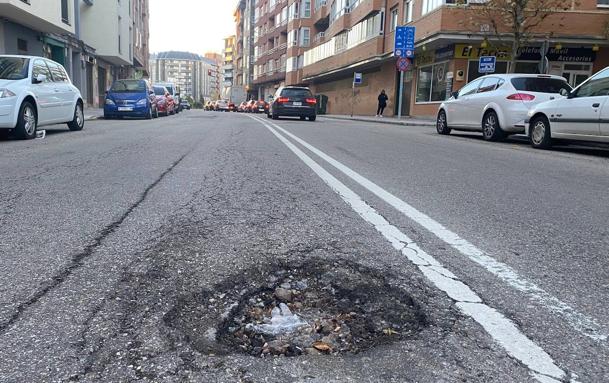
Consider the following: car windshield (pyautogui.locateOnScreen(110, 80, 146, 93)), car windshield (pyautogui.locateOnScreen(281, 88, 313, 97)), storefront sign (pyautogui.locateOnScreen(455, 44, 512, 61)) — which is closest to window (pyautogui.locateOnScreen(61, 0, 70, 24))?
car windshield (pyautogui.locateOnScreen(110, 80, 146, 93))

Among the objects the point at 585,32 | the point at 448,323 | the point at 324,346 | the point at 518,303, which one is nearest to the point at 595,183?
the point at 518,303

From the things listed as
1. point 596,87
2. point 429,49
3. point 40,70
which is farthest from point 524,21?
point 40,70

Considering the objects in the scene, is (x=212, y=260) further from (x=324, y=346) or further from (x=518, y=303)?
(x=518, y=303)

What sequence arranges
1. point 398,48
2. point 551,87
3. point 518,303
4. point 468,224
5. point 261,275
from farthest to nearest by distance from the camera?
point 398,48 < point 551,87 < point 468,224 < point 261,275 < point 518,303

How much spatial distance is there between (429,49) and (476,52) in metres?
3.30

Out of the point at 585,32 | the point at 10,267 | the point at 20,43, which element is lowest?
the point at 10,267

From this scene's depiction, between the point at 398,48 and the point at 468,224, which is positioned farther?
the point at 398,48

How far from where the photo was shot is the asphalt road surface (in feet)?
6.38

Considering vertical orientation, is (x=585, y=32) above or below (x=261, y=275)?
above

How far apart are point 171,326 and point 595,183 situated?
241 inches

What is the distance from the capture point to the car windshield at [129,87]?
21266 mm

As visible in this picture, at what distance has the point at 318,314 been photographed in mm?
2375

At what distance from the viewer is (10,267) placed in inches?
114

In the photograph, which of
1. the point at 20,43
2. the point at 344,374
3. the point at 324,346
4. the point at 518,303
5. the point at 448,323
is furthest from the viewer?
the point at 20,43
